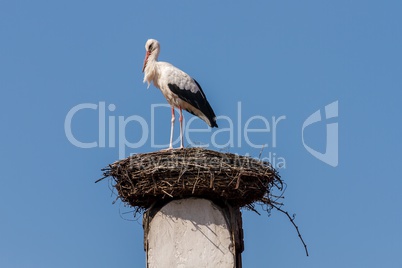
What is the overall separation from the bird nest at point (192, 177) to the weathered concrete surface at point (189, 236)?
17 centimetres

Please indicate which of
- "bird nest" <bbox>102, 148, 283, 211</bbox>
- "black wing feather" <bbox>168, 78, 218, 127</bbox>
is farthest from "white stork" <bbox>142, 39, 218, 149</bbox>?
"bird nest" <bbox>102, 148, 283, 211</bbox>

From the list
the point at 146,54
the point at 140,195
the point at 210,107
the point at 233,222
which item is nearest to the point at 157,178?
the point at 140,195

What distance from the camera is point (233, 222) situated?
10.5m

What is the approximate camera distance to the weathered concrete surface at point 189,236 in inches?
402

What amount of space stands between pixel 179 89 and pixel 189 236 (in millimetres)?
3260

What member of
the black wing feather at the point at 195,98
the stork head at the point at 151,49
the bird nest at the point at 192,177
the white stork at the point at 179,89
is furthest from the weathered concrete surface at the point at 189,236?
the stork head at the point at 151,49

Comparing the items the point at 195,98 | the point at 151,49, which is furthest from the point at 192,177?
the point at 151,49

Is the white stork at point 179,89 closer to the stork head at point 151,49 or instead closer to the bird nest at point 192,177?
the stork head at point 151,49

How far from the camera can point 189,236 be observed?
10.3 m

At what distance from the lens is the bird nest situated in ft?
34.2

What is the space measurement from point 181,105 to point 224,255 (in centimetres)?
359

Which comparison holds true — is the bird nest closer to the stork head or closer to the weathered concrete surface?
the weathered concrete surface

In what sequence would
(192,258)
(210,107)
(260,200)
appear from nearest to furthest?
1. (192,258)
2. (260,200)
3. (210,107)

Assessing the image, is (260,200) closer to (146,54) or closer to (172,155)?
(172,155)
